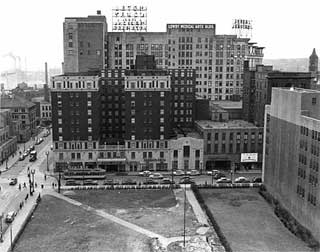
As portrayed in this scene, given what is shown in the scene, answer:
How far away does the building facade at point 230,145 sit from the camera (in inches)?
4616

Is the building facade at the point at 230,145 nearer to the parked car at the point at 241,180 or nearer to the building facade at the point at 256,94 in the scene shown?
the building facade at the point at 256,94

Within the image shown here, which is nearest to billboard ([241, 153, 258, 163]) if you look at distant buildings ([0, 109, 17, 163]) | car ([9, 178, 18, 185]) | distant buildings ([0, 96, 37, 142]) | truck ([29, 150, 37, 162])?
car ([9, 178, 18, 185])

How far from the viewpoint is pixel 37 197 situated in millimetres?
92062

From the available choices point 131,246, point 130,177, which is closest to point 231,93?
point 130,177

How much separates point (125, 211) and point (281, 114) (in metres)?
35.0

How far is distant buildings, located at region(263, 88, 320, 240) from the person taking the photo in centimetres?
7069

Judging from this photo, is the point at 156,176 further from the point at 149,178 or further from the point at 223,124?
the point at 223,124

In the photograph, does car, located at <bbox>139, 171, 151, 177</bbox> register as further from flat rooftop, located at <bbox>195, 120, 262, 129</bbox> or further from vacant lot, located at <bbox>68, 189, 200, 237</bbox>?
flat rooftop, located at <bbox>195, 120, 262, 129</bbox>

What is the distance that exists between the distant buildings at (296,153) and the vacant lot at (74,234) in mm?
26725

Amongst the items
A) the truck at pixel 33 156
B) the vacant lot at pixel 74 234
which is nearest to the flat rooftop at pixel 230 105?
the truck at pixel 33 156

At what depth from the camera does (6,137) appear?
13250 centimetres

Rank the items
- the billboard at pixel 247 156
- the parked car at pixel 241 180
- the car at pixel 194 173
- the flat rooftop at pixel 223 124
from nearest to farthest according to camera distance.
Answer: the parked car at pixel 241 180 → the car at pixel 194 173 → the billboard at pixel 247 156 → the flat rooftop at pixel 223 124

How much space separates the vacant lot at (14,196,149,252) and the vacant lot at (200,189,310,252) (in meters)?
15.1

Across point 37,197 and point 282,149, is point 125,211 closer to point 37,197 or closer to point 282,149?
point 37,197
